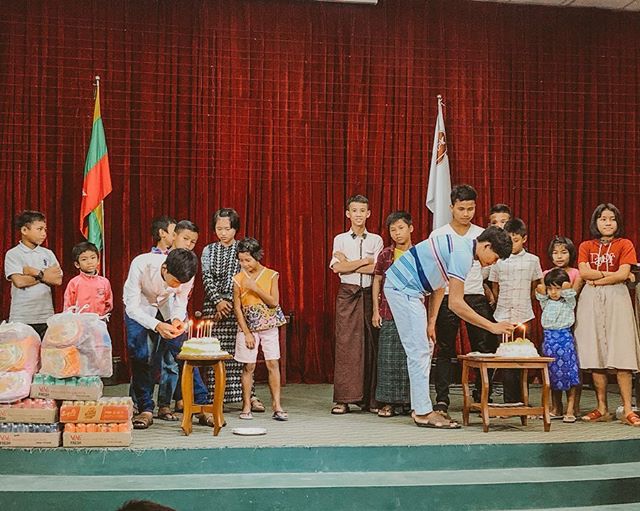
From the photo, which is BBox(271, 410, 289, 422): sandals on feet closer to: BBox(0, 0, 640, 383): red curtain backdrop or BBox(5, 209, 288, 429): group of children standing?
BBox(5, 209, 288, 429): group of children standing

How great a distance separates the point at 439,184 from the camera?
752 cm

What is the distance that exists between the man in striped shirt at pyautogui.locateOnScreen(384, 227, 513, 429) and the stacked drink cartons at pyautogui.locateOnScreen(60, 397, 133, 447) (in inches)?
66.4

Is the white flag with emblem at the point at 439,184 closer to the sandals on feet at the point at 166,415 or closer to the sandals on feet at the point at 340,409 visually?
the sandals on feet at the point at 340,409

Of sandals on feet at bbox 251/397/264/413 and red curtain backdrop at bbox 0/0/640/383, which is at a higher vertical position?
red curtain backdrop at bbox 0/0/640/383

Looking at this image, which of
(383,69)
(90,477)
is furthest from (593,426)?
(383,69)

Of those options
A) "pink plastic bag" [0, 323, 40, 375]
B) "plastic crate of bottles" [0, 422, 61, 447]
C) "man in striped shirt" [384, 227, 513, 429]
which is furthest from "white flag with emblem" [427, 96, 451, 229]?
"plastic crate of bottles" [0, 422, 61, 447]

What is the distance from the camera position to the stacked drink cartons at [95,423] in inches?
175

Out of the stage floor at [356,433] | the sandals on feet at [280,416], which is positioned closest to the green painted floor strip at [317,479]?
the stage floor at [356,433]

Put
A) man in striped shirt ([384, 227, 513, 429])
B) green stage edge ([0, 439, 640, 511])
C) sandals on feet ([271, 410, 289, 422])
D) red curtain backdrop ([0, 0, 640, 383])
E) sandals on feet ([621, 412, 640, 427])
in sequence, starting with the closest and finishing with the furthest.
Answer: green stage edge ([0, 439, 640, 511])
man in striped shirt ([384, 227, 513, 429])
sandals on feet ([621, 412, 640, 427])
sandals on feet ([271, 410, 289, 422])
red curtain backdrop ([0, 0, 640, 383])

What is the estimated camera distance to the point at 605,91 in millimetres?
8289

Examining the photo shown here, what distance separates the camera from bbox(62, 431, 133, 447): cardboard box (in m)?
4.44

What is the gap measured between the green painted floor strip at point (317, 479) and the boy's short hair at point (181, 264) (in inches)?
43.2

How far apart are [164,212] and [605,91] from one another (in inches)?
172

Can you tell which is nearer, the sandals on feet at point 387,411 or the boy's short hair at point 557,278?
the boy's short hair at point 557,278
